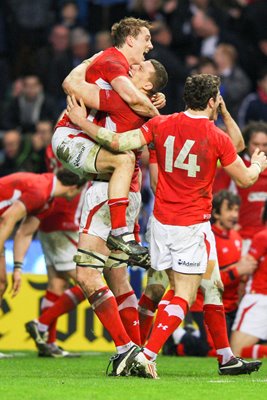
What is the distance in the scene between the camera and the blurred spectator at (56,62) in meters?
18.6

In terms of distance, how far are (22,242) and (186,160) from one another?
128 inches

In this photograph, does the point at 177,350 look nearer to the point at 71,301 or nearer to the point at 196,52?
the point at 71,301

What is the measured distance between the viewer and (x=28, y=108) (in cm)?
1814

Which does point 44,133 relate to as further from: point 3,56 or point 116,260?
point 116,260

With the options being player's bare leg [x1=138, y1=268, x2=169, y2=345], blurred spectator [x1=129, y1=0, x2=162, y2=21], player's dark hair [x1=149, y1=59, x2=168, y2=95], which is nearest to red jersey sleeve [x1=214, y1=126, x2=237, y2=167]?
player's dark hair [x1=149, y1=59, x2=168, y2=95]

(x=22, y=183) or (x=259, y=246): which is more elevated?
(x=22, y=183)

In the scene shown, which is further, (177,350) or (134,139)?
(177,350)

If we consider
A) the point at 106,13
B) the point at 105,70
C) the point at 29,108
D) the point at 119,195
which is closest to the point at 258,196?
the point at 105,70

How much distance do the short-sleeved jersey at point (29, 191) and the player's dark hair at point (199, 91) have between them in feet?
9.82

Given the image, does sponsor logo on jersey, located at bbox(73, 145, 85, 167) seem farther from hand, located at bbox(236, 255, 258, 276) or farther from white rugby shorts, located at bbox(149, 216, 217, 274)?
hand, located at bbox(236, 255, 258, 276)

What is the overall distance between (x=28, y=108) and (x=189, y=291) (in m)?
9.24

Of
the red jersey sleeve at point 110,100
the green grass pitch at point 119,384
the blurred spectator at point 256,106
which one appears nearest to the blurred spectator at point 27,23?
the blurred spectator at point 256,106

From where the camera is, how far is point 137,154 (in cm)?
998

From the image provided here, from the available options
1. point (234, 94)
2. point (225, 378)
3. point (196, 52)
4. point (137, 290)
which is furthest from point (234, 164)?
point (196, 52)
